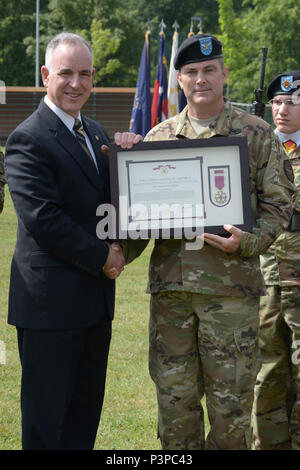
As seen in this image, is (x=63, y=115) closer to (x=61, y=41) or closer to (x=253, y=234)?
(x=61, y=41)

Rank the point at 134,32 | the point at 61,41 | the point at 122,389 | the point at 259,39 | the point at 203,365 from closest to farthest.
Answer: the point at 61,41 → the point at 203,365 → the point at 122,389 → the point at 259,39 → the point at 134,32

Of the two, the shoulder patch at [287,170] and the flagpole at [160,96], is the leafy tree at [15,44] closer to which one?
the flagpole at [160,96]

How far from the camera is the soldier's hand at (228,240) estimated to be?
135 inches

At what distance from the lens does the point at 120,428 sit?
4.92 meters

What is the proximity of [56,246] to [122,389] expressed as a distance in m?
2.67

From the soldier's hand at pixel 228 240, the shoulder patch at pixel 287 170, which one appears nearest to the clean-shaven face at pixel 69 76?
the soldier's hand at pixel 228 240

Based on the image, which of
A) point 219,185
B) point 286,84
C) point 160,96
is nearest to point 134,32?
point 160,96

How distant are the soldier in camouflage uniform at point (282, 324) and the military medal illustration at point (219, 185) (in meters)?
1.02

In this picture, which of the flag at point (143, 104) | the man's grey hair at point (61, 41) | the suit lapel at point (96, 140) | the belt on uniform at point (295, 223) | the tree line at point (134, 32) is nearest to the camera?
the man's grey hair at point (61, 41)

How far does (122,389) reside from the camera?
567 centimetres

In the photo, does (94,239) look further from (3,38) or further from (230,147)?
(3,38)

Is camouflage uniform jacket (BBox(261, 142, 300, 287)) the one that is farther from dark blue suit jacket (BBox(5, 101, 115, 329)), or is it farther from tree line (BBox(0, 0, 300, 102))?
tree line (BBox(0, 0, 300, 102))

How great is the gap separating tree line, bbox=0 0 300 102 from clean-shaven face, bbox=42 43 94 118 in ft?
82.2
